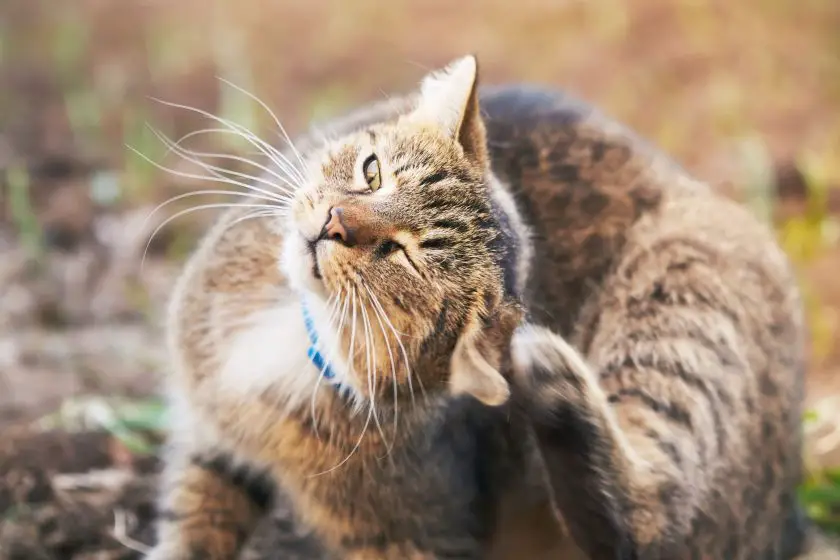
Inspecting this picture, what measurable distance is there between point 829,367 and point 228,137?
1.47m

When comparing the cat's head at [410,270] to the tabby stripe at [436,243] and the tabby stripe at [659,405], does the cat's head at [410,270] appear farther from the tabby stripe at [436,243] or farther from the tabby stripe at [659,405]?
the tabby stripe at [659,405]

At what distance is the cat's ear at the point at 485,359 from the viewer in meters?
1.07

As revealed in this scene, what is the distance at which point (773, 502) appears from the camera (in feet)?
4.71

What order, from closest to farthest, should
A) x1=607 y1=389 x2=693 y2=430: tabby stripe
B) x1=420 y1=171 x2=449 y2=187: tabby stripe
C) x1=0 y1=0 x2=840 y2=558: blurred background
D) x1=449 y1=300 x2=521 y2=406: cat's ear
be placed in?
x1=449 y1=300 x2=521 y2=406: cat's ear, x1=420 y1=171 x2=449 y2=187: tabby stripe, x1=607 y1=389 x2=693 y2=430: tabby stripe, x1=0 y1=0 x2=840 y2=558: blurred background

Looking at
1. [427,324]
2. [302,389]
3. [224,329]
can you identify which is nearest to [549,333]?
[427,324]

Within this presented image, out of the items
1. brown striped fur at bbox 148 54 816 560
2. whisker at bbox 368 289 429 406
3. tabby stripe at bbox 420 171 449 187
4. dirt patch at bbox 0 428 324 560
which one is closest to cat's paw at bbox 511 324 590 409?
brown striped fur at bbox 148 54 816 560

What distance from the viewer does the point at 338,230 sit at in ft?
3.68

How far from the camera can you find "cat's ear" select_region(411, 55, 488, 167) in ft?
4.05

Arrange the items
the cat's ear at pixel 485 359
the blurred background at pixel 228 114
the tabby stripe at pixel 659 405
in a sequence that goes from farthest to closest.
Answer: the blurred background at pixel 228 114
the tabby stripe at pixel 659 405
the cat's ear at pixel 485 359

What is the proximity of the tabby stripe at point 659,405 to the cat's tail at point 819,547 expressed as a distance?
16.2 inches

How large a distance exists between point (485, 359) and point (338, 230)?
9.4 inches

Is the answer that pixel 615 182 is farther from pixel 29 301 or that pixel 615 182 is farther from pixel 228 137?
pixel 29 301

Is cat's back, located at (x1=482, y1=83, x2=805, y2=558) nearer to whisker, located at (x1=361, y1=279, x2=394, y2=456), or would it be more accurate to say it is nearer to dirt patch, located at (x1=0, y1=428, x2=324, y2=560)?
whisker, located at (x1=361, y1=279, x2=394, y2=456)

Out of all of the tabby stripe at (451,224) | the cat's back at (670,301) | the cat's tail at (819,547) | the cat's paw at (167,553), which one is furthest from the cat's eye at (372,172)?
the cat's tail at (819,547)
